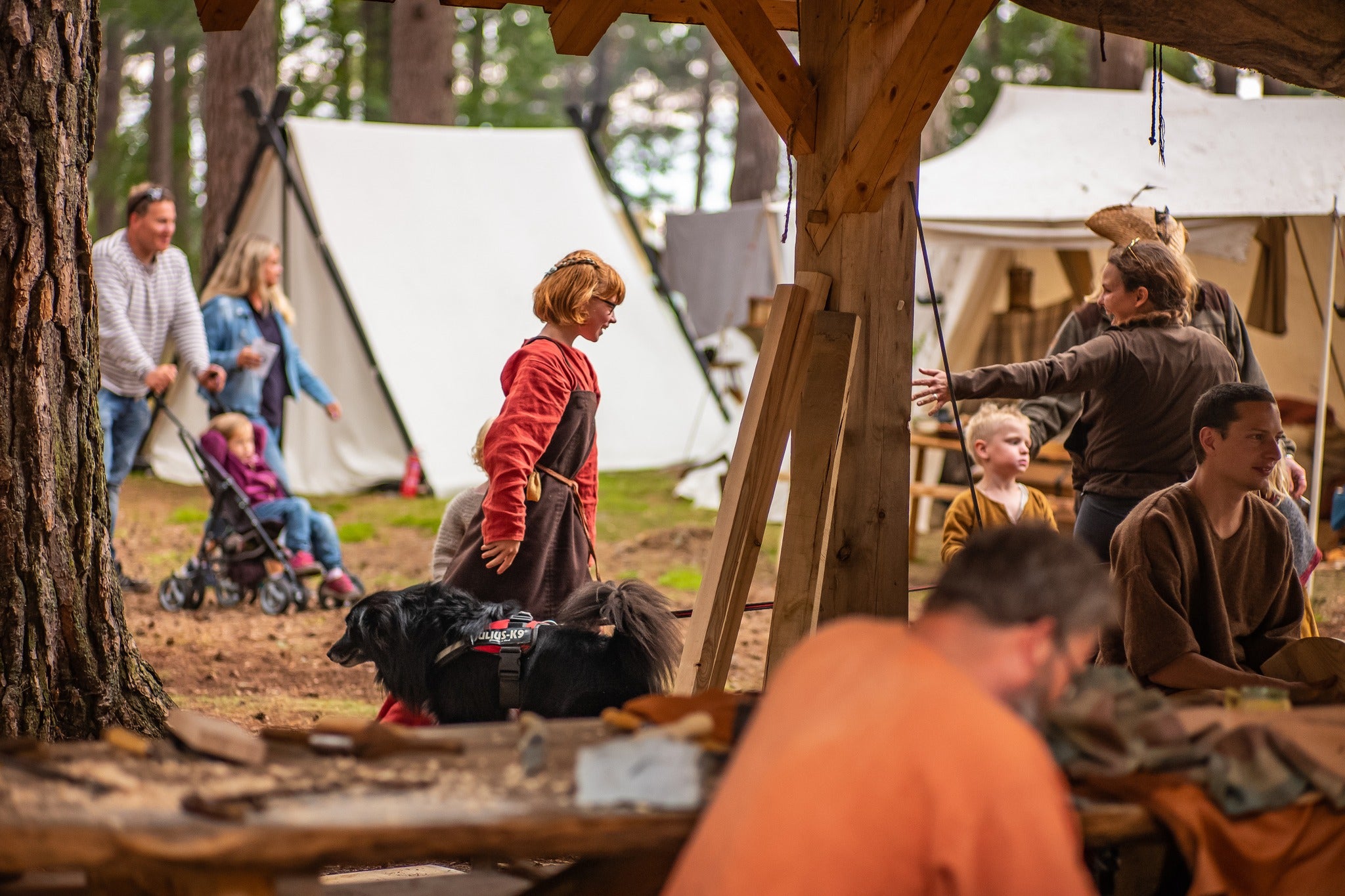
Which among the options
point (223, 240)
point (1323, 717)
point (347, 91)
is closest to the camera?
point (1323, 717)

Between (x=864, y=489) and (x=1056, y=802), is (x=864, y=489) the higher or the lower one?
the higher one

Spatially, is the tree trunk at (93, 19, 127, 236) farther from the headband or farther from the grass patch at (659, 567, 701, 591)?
the headband

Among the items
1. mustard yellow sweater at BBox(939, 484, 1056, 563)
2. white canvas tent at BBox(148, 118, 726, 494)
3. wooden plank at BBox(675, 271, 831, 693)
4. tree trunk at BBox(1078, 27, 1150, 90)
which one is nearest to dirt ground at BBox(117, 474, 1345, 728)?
white canvas tent at BBox(148, 118, 726, 494)

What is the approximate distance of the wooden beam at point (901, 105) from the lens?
2904 mm

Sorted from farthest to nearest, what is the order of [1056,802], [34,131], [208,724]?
[34,131], [208,724], [1056,802]

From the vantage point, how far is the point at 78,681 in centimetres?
335

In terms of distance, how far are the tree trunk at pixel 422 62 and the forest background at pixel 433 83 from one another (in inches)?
0.6

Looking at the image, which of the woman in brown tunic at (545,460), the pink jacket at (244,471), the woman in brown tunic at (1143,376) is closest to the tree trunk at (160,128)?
the pink jacket at (244,471)

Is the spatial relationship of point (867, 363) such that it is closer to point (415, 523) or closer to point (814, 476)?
A: point (814, 476)

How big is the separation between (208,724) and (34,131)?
5.75ft

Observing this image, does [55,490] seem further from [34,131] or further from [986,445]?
[986,445]

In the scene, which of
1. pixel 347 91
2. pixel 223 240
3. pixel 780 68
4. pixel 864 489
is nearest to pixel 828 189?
pixel 780 68

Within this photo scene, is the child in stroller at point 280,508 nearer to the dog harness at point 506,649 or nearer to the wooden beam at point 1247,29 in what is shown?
the dog harness at point 506,649

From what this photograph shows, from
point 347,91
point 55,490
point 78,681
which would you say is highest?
point 347,91
